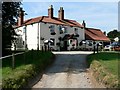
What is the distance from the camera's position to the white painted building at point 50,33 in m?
59.4

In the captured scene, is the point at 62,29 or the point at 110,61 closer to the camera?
the point at 110,61

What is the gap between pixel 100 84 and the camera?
14.4 meters

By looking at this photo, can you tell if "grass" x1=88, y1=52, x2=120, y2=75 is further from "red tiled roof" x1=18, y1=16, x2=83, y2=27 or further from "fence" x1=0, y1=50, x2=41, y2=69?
"red tiled roof" x1=18, y1=16, x2=83, y2=27

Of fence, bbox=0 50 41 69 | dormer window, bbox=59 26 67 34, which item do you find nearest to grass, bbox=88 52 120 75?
fence, bbox=0 50 41 69

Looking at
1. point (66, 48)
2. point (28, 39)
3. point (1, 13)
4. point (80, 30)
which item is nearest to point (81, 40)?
point (80, 30)

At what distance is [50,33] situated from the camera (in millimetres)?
60656

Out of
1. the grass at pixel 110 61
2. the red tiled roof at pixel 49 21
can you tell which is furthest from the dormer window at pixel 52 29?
the grass at pixel 110 61

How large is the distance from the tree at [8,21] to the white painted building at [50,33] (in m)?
28.9

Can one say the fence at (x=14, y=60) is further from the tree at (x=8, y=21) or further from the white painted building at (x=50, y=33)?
the white painted building at (x=50, y=33)

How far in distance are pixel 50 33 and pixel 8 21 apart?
1285 inches

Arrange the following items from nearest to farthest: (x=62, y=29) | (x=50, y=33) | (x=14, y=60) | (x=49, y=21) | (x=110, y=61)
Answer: (x=14, y=60) < (x=110, y=61) < (x=50, y=33) < (x=49, y=21) < (x=62, y=29)

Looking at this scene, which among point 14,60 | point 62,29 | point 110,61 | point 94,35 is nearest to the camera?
point 14,60

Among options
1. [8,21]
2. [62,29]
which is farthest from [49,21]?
[8,21]

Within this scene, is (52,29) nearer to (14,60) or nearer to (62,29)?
(62,29)
